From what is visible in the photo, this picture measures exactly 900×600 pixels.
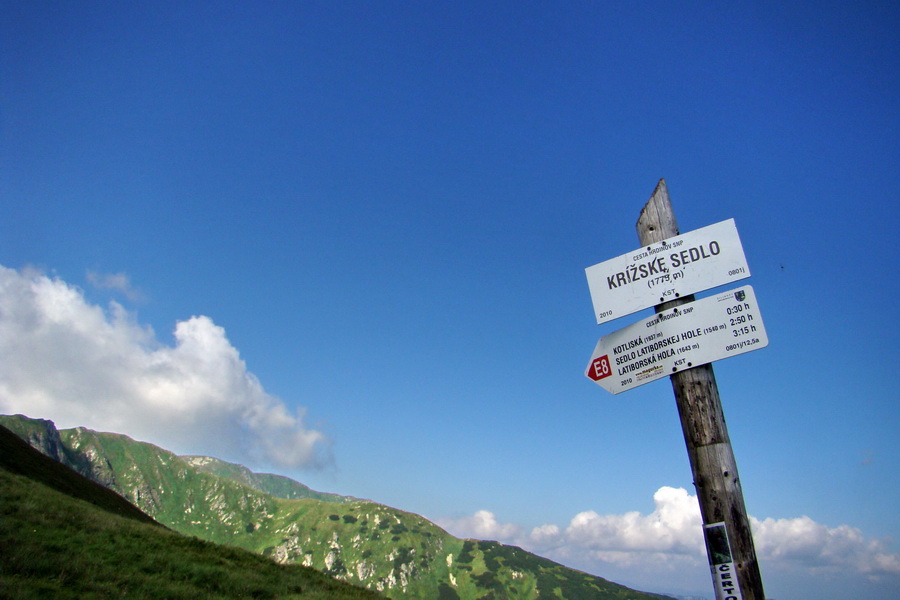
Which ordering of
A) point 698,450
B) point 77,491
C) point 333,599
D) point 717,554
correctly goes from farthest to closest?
point 77,491 → point 333,599 → point 698,450 → point 717,554

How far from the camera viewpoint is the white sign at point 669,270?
4512 millimetres

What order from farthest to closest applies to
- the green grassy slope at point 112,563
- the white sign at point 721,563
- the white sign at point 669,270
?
the green grassy slope at point 112,563, the white sign at point 669,270, the white sign at point 721,563

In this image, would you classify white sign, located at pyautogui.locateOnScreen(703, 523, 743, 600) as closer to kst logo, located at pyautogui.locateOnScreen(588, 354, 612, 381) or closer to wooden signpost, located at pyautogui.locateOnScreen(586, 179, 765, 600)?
wooden signpost, located at pyautogui.locateOnScreen(586, 179, 765, 600)

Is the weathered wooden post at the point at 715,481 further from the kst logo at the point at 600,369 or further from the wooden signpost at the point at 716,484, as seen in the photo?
the kst logo at the point at 600,369

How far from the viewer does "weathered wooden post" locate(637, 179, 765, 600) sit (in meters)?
3.68

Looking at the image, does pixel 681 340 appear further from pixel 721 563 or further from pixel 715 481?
pixel 721 563

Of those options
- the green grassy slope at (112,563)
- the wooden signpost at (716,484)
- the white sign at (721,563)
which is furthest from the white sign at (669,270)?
the green grassy slope at (112,563)

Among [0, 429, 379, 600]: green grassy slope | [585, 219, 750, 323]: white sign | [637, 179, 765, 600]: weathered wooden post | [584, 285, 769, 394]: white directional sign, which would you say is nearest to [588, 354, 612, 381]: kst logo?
[584, 285, 769, 394]: white directional sign

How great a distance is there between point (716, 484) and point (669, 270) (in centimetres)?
198

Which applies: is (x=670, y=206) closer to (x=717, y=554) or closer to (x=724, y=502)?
(x=724, y=502)

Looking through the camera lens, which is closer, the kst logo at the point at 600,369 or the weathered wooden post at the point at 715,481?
the weathered wooden post at the point at 715,481

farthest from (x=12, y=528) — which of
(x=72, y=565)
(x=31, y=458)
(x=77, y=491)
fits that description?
(x=31, y=458)

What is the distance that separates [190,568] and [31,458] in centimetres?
4292

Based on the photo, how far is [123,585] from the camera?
16625 mm
